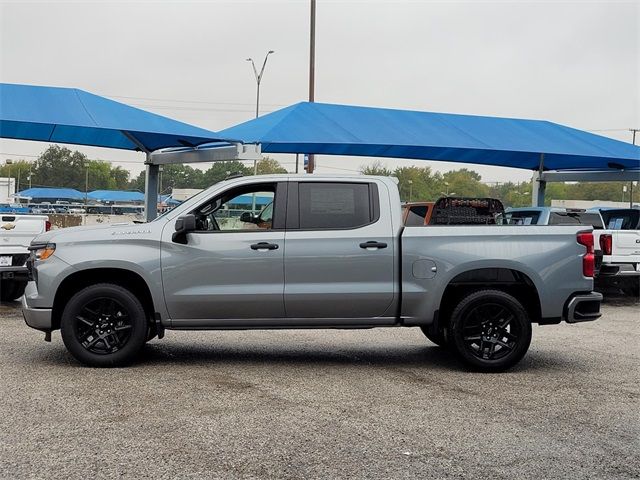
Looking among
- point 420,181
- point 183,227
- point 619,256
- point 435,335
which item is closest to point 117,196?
point 420,181

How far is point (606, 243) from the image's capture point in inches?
518

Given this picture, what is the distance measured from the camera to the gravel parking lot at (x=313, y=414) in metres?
4.66

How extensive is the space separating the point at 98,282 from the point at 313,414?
2994mm

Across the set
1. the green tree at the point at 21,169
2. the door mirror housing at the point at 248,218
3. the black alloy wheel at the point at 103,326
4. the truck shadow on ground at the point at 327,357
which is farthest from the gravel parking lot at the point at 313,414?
the green tree at the point at 21,169

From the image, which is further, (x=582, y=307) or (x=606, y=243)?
(x=606, y=243)

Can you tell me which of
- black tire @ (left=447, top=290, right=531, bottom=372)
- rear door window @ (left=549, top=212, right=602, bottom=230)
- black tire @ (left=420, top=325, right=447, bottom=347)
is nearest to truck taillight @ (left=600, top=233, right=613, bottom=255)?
rear door window @ (left=549, top=212, right=602, bottom=230)

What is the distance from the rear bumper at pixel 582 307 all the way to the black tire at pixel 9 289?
28.7 feet

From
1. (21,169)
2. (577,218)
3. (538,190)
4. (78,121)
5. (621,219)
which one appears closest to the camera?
(78,121)

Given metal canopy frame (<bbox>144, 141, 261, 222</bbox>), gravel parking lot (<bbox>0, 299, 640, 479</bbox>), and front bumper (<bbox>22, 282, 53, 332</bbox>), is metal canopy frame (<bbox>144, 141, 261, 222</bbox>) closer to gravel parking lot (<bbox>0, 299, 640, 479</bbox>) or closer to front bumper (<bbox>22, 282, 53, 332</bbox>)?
gravel parking lot (<bbox>0, 299, 640, 479</bbox>)

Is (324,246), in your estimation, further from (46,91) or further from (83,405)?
(46,91)

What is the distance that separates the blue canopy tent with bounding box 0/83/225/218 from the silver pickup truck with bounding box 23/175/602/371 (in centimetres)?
584

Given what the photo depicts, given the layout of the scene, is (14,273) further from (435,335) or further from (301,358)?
(435,335)

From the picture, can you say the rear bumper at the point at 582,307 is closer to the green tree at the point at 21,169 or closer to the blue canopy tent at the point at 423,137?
the blue canopy tent at the point at 423,137

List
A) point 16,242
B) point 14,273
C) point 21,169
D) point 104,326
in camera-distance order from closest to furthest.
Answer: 1. point 104,326
2. point 14,273
3. point 16,242
4. point 21,169
